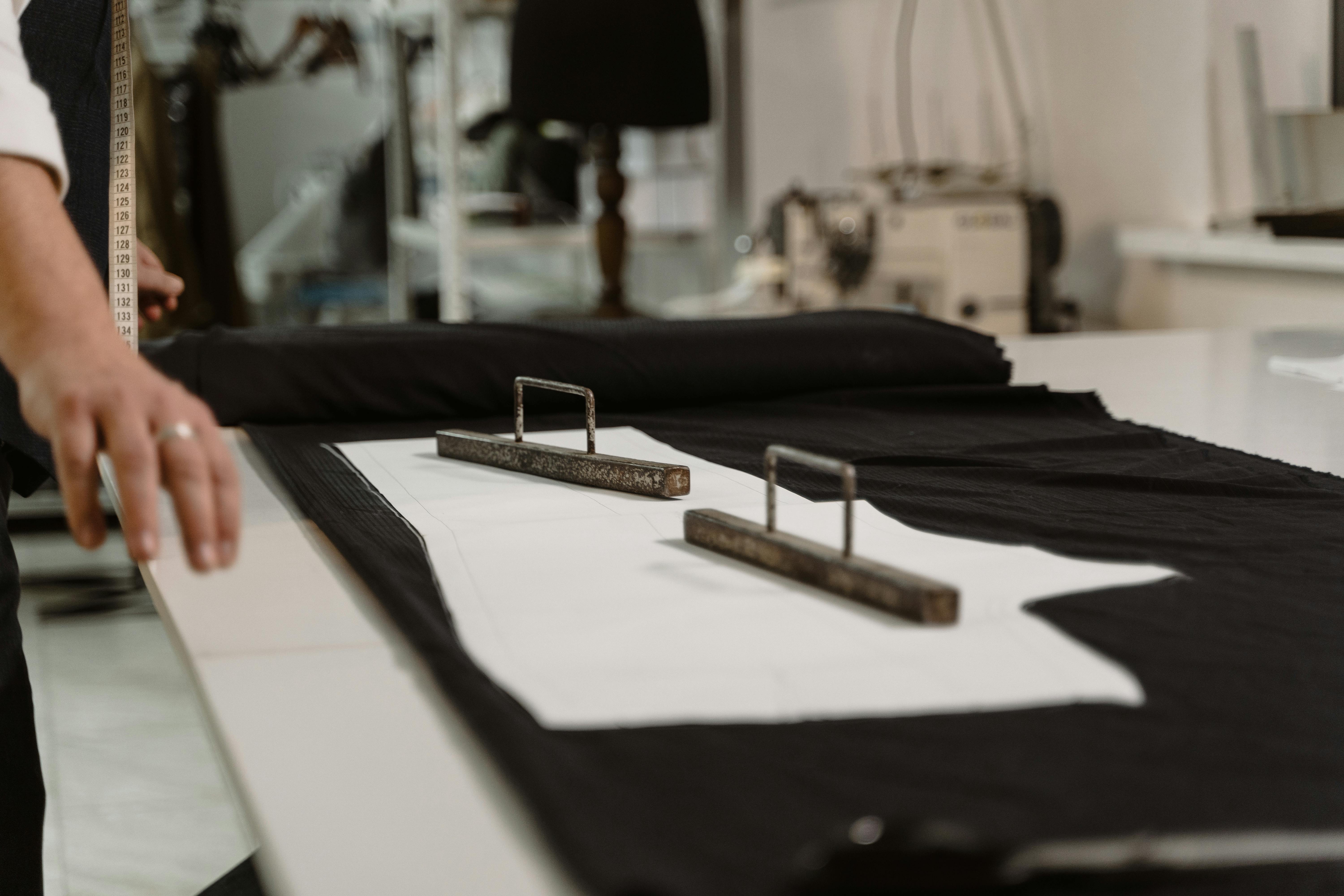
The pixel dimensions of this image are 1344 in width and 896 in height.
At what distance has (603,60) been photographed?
2340 millimetres

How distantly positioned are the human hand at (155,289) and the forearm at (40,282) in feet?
1.56

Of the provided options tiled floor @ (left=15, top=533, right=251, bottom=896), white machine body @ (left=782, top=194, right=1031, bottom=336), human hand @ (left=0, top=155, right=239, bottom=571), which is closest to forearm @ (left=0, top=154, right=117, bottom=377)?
human hand @ (left=0, top=155, right=239, bottom=571)

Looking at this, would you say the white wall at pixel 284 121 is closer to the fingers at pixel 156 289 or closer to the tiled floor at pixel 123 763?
the tiled floor at pixel 123 763

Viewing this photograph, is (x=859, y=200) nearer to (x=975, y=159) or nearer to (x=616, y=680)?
(x=975, y=159)

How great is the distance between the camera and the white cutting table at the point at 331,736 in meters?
0.32

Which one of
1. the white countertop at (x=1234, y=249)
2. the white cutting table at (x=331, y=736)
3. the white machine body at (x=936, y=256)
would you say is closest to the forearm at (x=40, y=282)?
the white cutting table at (x=331, y=736)

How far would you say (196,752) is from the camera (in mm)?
1721

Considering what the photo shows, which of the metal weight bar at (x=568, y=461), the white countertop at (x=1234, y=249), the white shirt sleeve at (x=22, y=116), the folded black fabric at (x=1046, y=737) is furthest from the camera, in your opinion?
the white countertop at (x=1234, y=249)

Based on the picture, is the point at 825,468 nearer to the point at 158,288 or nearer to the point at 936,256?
the point at 158,288

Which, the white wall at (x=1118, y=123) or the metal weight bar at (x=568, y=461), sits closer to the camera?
the metal weight bar at (x=568, y=461)

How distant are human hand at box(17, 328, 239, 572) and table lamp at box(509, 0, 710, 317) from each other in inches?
78.0

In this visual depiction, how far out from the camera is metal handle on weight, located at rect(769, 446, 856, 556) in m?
0.48

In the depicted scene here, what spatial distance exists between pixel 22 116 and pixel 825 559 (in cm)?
38

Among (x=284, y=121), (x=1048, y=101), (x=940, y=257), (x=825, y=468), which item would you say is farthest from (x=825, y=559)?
(x=284, y=121)
